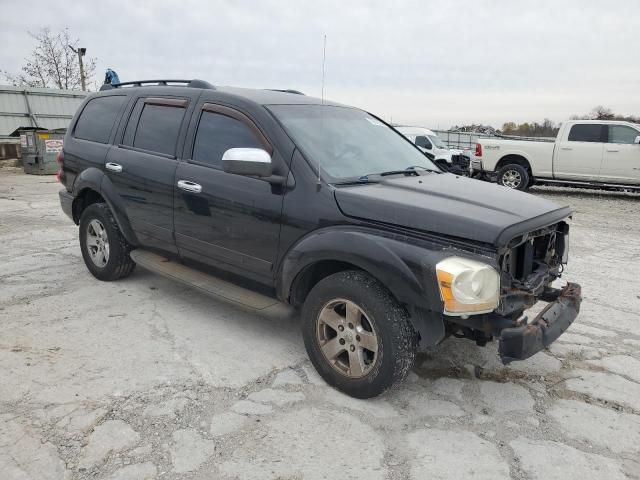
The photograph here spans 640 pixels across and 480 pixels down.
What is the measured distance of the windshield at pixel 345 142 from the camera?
11.2 ft

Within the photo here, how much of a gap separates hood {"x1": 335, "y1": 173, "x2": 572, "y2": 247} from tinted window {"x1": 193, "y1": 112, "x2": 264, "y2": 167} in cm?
89

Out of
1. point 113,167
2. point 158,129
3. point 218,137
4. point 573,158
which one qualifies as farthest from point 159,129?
point 573,158

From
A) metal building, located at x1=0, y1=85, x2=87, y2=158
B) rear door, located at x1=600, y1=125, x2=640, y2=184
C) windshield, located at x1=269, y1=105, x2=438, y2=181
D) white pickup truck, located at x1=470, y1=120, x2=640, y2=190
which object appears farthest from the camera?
metal building, located at x1=0, y1=85, x2=87, y2=158

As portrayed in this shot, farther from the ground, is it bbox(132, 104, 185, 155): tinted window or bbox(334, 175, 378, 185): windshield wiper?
bbox(132, 104, 185, 155): tinted window

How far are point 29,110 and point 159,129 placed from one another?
745 inches

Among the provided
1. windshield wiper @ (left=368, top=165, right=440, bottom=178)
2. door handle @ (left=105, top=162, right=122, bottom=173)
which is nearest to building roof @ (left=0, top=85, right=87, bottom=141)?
door handle @ (left=105, top=162, right=122, bottom=173)

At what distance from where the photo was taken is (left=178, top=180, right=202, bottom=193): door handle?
379cm

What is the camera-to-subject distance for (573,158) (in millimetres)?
12633

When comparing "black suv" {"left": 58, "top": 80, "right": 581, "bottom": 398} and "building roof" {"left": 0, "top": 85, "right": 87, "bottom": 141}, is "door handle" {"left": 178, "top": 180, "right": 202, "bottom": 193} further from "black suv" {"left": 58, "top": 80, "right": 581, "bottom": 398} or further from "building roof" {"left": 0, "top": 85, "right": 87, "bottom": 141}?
"building roof" {"left": 0, "top": 85, "right": 87, "bottom": 141}

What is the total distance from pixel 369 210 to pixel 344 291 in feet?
1.61

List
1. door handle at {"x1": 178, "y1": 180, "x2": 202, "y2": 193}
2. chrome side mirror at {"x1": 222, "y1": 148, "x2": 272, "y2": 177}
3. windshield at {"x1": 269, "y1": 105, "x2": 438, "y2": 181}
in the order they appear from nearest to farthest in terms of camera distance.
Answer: chrome side mirror at {"x1": 222, "y1": 148, "x2": 272, "y2": 177} < windshield at {"x1": 269, "y1": 105, "x2": 438, "y2": 181} < door handle at {"x1": 178, "y1": 180, "x2": 202, "y2": 193}

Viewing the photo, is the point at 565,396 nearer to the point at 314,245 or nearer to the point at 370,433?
the point at 370,433

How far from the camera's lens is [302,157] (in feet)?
10.9

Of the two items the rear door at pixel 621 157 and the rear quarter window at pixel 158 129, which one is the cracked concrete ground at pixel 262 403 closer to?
the rear quarter window at pixel 158 129
